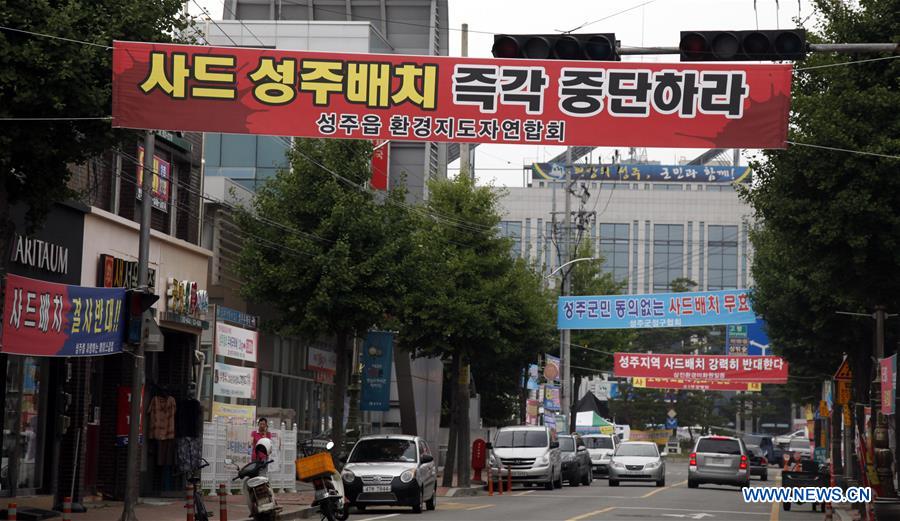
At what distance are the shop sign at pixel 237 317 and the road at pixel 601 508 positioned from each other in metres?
7.01

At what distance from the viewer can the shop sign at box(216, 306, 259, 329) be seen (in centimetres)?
3291

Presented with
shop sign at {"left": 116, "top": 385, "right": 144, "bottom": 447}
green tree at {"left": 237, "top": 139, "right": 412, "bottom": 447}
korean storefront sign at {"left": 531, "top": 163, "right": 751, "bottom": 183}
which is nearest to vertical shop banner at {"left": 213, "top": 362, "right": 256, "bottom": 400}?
green tree at {"left": 237, "top": 139, "right": 412, "bottom": 447}

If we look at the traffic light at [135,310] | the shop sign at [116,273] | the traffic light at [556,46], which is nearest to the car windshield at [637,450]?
the shop sign at [116,273]

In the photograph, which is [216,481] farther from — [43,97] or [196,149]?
[43,97]

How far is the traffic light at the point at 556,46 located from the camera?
18.0m

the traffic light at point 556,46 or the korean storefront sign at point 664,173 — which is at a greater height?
the korean storefront sign at point 664,173

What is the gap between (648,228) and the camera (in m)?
132

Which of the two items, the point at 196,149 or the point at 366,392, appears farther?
the point at 366,392

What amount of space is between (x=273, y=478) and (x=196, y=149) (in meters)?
8.54

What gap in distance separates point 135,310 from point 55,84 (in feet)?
18.8

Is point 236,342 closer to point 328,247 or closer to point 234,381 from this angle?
point 234,381

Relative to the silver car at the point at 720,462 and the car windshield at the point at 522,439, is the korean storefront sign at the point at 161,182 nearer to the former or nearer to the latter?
the car windshield at the point at 522,439

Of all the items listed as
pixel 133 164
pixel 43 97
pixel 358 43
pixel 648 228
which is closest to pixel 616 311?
pixel 358 43

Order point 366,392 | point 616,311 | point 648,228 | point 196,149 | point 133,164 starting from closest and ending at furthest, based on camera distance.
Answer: point 133,164
point 196,149
point 366,392
point 616,311
point 648,228
